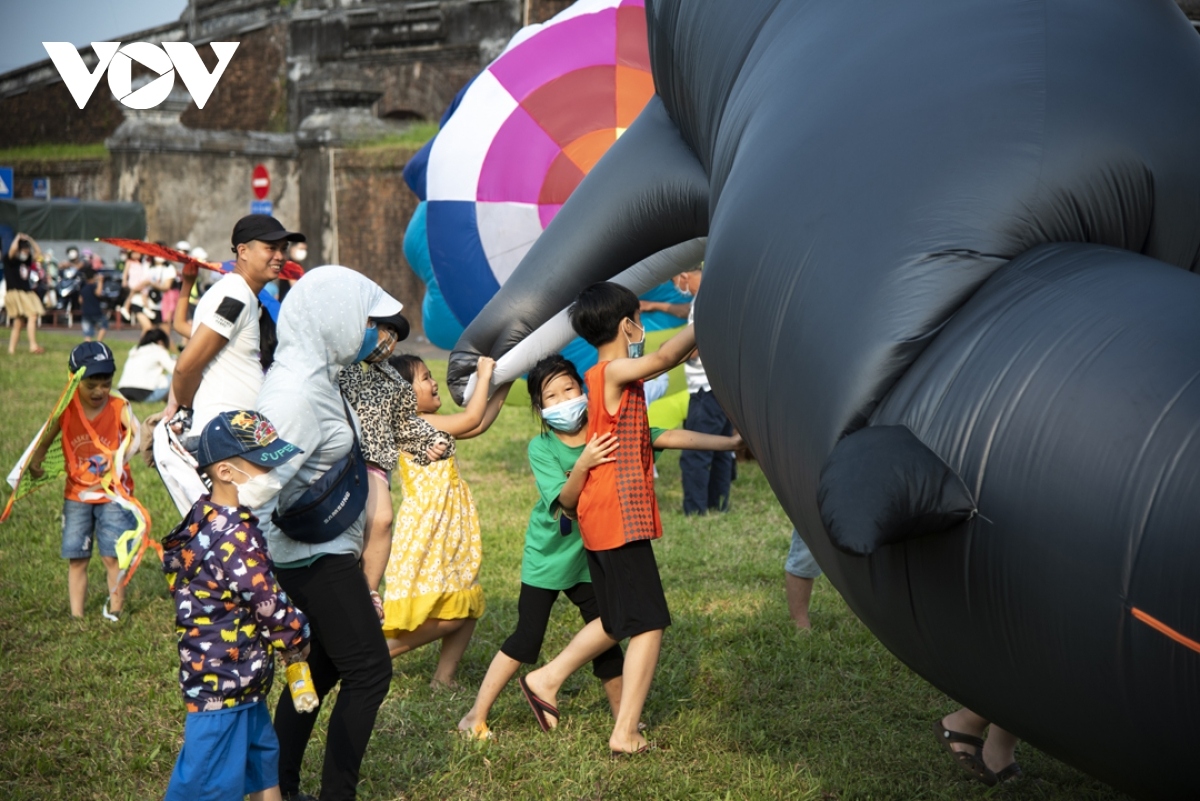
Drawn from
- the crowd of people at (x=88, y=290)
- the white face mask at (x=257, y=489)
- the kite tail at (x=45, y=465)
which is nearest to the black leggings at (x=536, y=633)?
the white face mask at (x=257, y=489)

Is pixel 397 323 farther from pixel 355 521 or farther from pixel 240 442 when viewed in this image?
pixel 240 442

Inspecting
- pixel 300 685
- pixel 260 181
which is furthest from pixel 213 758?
pixel 260 181

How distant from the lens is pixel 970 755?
430 cm

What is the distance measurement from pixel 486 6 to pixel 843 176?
77.2 ft

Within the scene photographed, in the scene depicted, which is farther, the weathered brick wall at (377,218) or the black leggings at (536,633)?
the weathered brick wall at (377,218)

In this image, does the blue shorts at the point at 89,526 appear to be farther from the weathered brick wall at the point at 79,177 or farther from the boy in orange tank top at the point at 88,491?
the weathered brick wall at the point at 79,177

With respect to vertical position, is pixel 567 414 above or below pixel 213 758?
above

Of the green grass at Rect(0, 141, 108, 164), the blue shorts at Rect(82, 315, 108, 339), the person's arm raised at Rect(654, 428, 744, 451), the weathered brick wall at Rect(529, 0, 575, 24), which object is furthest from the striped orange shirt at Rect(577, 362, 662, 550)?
the green grass at Rect(0, 141, 108, 164)

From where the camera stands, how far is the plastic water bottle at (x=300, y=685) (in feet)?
11.7

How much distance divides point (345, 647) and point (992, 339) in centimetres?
238

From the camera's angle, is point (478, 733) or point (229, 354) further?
point (229, 354)

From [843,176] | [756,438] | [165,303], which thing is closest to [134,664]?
[756,438]

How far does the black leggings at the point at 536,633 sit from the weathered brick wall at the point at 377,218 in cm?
1736

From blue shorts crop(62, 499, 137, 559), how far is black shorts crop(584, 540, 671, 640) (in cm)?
301
